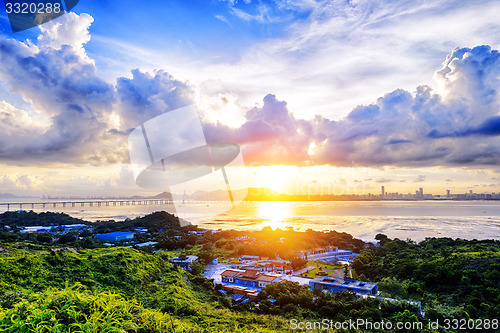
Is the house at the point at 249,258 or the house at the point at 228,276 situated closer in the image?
the house at the point at 228,276

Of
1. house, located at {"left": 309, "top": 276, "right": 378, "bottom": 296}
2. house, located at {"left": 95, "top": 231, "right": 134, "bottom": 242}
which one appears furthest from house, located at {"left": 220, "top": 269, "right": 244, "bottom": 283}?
house, located at {"left": 95, "top": 231, "right": 134, "bottom": 242}

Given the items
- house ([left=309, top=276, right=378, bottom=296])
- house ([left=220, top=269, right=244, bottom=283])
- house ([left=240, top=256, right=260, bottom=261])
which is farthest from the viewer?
house ([left=240, top=256, right=260, bottom=261])

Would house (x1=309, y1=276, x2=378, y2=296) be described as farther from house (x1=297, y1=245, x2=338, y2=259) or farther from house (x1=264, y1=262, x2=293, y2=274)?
house (x1=297, y1=245, x2=338, y2=259)

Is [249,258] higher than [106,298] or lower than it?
lower

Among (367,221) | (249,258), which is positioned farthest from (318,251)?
(367,221)

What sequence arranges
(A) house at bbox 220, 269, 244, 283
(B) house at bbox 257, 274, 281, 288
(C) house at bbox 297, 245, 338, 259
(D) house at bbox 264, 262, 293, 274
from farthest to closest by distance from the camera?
1. (C) house at bbox 297, 245, 338, 259
2. (D) house at bbox 264, 262, 293, 274
3. (A) house at bbox 220, 269, 244, 283
4. (B) house at bbox 257, 274, 281, 288

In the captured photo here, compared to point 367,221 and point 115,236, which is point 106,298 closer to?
point 115,236

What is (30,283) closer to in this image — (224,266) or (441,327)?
Result: (441,327)

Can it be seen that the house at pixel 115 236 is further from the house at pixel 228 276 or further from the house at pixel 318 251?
the house at pixel 318 251

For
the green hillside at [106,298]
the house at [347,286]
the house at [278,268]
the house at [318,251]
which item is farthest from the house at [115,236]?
the house at [347,286]

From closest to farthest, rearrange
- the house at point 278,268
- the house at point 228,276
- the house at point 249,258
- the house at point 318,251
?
the house at point 228,276 → the house at point 278,268 → the house at point 249,258 → the house at point 318,251

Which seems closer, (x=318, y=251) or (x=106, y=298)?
(x=106, y=298)
